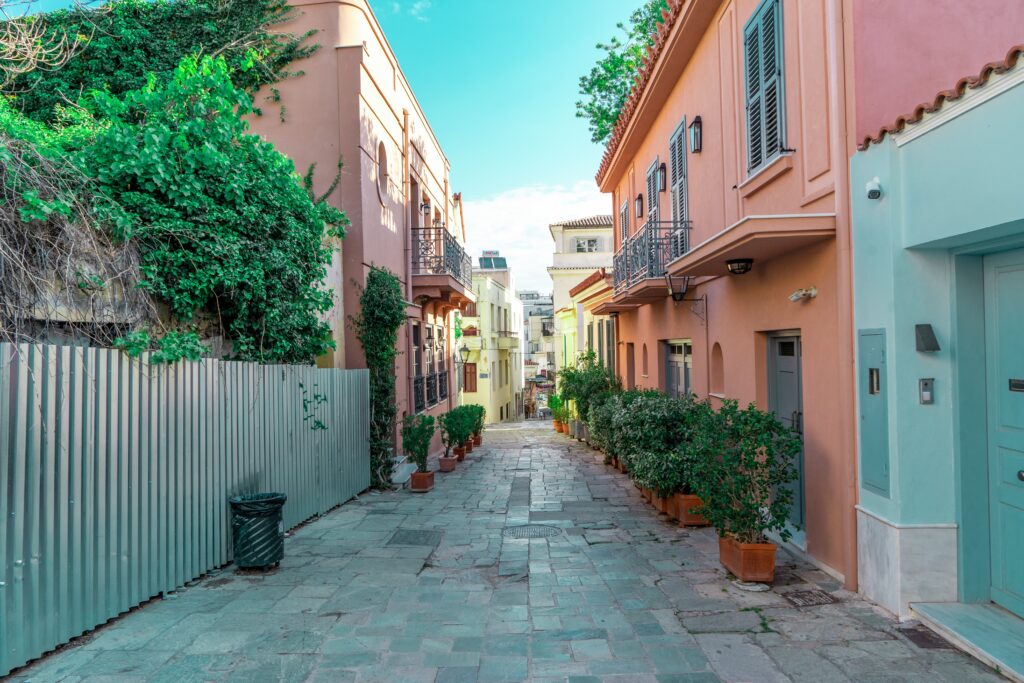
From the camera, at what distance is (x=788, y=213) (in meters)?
6.73

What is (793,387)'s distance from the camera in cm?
716

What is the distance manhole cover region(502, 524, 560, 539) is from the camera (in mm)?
7941

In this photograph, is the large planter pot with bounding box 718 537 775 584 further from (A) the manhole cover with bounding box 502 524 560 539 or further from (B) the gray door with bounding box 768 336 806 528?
(A) the manhole cover with bounding box 502 524 560 539

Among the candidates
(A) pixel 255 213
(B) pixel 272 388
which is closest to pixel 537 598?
(B) pixel 272 388

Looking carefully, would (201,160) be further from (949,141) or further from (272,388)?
(949,141)

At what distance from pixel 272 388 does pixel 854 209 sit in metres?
6.40

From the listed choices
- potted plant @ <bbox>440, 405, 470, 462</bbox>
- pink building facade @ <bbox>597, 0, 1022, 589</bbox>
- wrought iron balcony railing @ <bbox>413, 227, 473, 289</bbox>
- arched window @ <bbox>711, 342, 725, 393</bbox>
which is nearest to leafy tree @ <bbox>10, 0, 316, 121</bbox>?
wrought iron balcony railing @ <bbox>413, 227, 473, 289</bbox>

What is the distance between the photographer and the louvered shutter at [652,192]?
13008mm

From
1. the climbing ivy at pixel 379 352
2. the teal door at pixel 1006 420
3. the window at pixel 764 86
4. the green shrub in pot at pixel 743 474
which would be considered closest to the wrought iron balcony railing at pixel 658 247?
the window at pixel 764 86

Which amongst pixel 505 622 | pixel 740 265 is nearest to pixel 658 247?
pixel 740 265

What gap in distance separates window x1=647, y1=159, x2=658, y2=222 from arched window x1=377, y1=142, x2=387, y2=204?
5361mm

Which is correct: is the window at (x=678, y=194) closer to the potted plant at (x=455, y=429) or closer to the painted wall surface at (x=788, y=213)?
the painted wall surface at (x=788, y=213)

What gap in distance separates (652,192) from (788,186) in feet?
21.7

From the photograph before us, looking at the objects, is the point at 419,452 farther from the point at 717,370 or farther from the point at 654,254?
the point at 654,254
